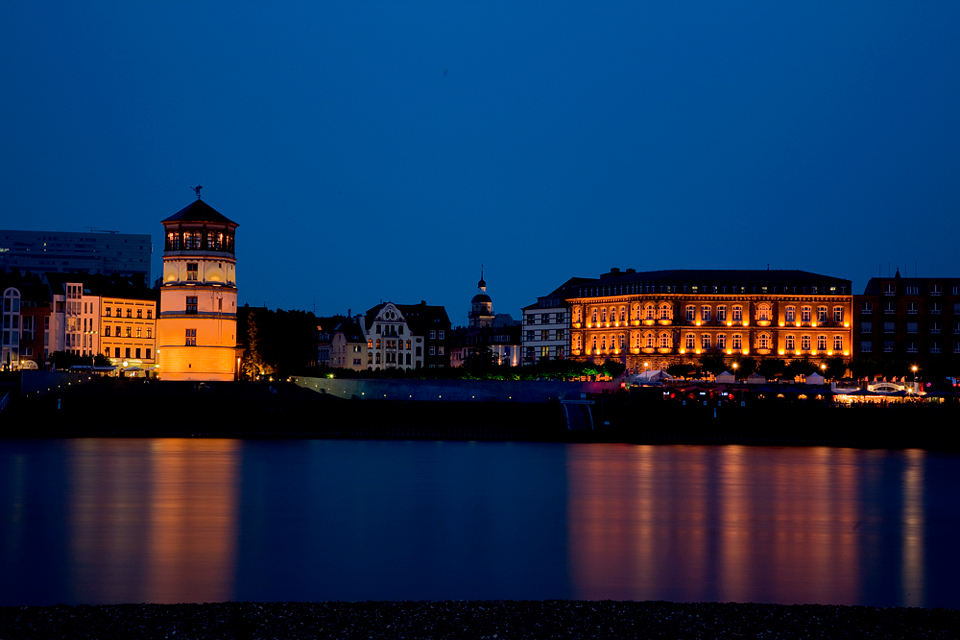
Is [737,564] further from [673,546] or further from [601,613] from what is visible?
[601,613]

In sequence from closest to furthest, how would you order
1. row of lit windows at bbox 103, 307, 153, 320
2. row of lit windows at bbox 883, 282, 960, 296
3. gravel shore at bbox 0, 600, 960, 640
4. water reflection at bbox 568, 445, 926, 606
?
gravel shore at bbox 0, 600, 960, 640, water reflection at bbox 568, 445, 926, 606, row of lit windows at bbox 103, 307, 153, 320, row of lit windows at bbox 883, 282, 960, 296

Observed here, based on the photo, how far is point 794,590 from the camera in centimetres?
2825

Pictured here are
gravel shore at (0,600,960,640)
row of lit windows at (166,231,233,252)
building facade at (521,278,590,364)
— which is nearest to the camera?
gravel shore at (0,600,960,640)

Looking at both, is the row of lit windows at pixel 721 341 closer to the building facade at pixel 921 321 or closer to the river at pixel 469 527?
the building facade at pixel 921 321

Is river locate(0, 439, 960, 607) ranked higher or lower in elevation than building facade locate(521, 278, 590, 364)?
lower

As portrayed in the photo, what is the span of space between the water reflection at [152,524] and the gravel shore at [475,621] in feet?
15.1

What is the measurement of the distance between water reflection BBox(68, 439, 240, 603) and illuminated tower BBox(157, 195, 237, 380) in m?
19.2

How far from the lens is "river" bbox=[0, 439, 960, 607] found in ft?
93.7

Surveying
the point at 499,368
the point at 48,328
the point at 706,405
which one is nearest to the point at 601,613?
the point at 706,405

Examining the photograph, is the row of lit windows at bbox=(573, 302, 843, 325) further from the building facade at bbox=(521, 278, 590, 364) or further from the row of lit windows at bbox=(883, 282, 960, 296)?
the building facade at bbox=(521, 278, 590, 364)

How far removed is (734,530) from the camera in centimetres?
3969

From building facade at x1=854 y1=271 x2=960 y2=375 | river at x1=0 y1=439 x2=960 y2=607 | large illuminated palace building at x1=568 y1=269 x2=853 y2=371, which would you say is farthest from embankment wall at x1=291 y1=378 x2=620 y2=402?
building facade at x1=854 y1=271 x2=960 y2=375

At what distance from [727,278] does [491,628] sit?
121 meters

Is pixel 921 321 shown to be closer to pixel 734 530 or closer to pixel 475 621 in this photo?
pixel 734 530
